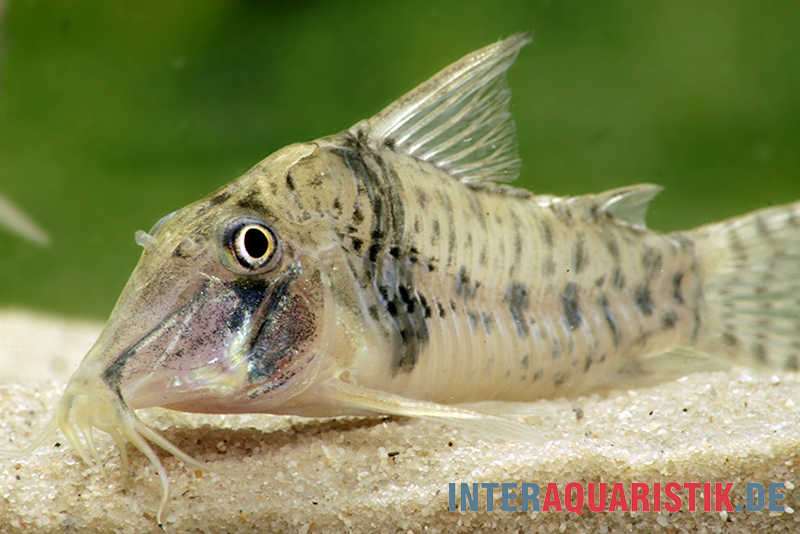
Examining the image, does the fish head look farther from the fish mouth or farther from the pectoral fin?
the pectoral fin

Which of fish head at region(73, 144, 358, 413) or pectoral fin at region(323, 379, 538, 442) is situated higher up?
fish head at region(73, 144, 358, 413)

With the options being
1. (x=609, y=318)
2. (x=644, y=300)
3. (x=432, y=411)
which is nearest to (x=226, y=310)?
(x=432, y=411)

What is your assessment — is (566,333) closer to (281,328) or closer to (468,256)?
(468,256)

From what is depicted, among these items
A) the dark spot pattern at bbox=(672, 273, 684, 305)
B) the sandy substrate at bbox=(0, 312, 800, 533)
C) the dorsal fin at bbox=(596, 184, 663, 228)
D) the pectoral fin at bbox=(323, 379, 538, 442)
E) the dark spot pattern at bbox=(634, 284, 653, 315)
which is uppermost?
the dorsal fin at bbox=(596, 184, 663, 228)

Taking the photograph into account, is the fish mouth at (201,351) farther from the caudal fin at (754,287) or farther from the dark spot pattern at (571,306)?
the caudal fin at (754,287)

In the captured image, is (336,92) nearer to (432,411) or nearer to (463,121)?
(463,121)

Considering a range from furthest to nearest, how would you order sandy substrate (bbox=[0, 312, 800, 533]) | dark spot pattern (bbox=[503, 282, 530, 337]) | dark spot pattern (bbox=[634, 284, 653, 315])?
1. dark spot pattern (bbox=[634, 284, 653, 315])
2. dark spot pattern (bbox=[503, 282, 530, 337])
3. sandy substrate (bbox=[0, 312, 800, 533])

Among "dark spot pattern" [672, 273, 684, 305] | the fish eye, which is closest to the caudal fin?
"dark spot pattern" [672, 273, 684, 305]

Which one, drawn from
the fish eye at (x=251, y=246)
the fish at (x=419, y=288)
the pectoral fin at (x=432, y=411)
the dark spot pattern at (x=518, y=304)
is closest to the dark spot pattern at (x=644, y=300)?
the fish at (x=419, y=288)

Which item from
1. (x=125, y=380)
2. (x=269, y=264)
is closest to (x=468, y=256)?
(x=269, y=264)
